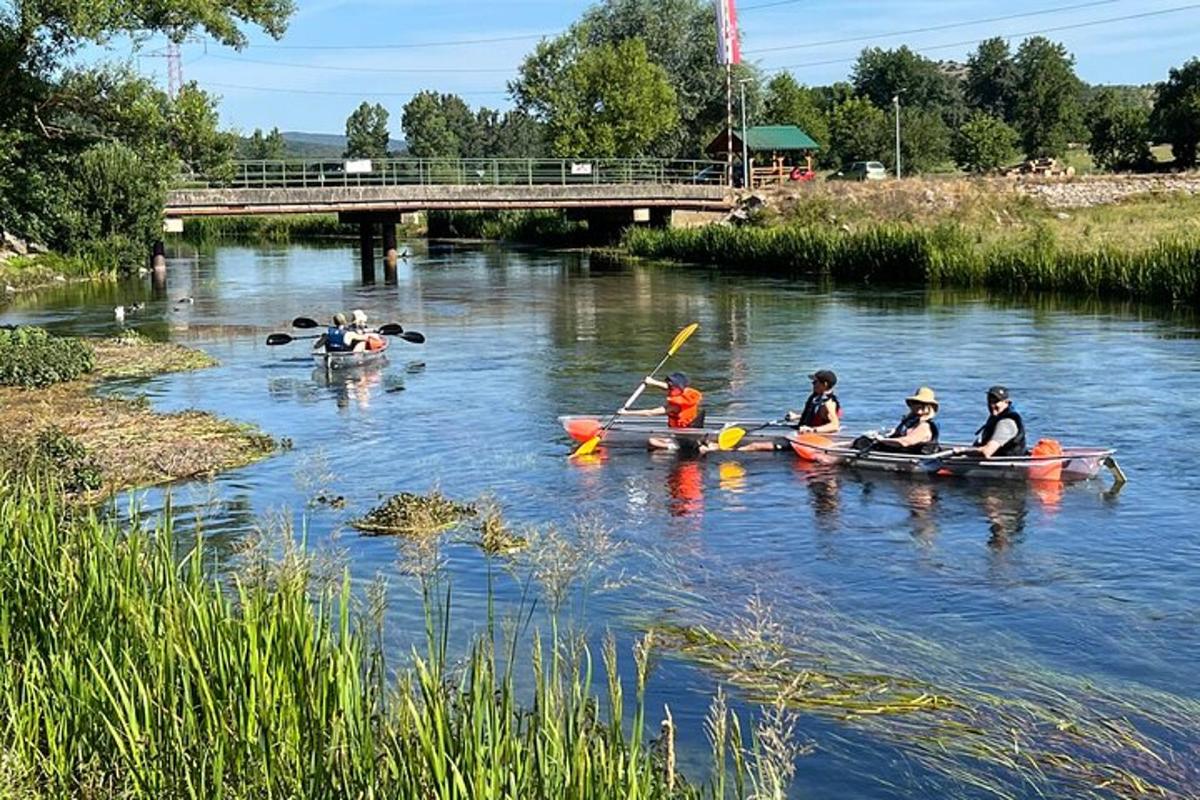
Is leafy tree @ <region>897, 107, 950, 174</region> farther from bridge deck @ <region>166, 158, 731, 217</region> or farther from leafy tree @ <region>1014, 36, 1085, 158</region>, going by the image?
bridge deck @ <region>166, 158, 731, 217</region>

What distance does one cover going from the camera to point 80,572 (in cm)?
717

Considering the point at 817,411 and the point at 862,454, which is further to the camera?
the point at 817,411

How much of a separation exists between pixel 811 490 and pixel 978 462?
1.91m

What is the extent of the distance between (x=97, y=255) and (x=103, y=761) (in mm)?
49065

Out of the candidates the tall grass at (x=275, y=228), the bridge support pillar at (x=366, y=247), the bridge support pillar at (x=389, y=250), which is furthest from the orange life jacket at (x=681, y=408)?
the tall grass at (x=275, y=228)

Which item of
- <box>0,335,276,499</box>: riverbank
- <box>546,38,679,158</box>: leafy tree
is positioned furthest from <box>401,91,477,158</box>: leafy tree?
<box>0,335,276,499</box>: riverbank

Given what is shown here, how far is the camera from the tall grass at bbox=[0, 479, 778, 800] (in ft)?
16.8

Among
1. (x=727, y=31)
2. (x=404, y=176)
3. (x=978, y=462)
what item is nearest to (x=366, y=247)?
(x=404, y=176)

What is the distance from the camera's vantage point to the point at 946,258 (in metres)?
41.2

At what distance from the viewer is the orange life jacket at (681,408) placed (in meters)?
18.0

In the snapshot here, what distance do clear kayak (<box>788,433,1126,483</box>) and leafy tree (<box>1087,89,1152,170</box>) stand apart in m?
65.9

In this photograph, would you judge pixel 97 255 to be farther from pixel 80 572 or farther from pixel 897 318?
pixel 80 572

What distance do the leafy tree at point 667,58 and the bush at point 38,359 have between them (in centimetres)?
6735

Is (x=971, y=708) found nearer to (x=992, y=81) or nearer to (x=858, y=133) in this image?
(x=858, y=133)
